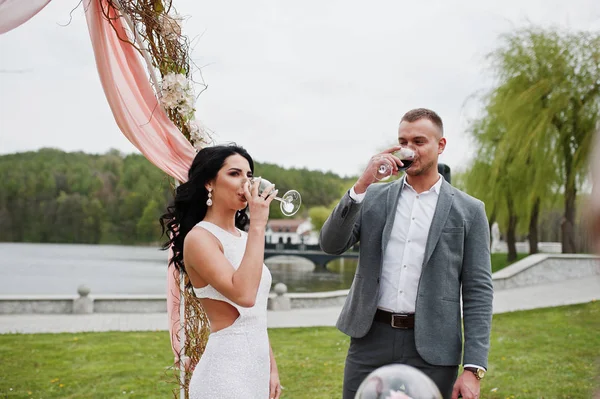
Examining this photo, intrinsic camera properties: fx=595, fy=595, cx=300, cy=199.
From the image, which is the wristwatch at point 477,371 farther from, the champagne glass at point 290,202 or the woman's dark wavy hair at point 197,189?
the woman's dark wavy hair at point 197,189

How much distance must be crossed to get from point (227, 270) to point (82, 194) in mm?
65906

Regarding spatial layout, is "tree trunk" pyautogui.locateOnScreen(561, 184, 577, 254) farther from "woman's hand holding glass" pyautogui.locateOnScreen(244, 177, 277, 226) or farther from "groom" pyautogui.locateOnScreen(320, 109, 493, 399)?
"woman's hand holding glass" pyautogui.locateOnScreen(244, 177, 277, 226)

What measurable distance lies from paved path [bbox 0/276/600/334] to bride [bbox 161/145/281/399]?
8647 mm

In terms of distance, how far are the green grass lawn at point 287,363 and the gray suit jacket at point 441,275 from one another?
2.79 meters

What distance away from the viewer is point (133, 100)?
13.9ft

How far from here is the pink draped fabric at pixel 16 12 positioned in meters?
3.58

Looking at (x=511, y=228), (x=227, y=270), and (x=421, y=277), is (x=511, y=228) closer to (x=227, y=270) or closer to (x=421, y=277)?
(x=421, y=277)

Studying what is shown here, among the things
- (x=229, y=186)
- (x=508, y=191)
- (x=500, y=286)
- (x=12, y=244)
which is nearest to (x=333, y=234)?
(x=229, y=186)

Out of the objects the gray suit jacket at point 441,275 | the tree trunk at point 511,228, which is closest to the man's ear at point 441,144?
the gray suit jacket at point 441,275

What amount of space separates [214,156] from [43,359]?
664cm

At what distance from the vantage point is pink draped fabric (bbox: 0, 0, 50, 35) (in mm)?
3584

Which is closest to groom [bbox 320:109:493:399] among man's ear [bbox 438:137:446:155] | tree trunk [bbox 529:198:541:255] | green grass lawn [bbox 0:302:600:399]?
man's ear [bbox 438:137:446:155]

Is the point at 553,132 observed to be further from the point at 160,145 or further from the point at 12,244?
the point at 12,244

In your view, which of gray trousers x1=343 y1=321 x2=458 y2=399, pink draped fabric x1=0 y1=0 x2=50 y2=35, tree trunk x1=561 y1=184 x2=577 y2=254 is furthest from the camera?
tree trunk x1=561 y1=184 x2=577 y2=254
